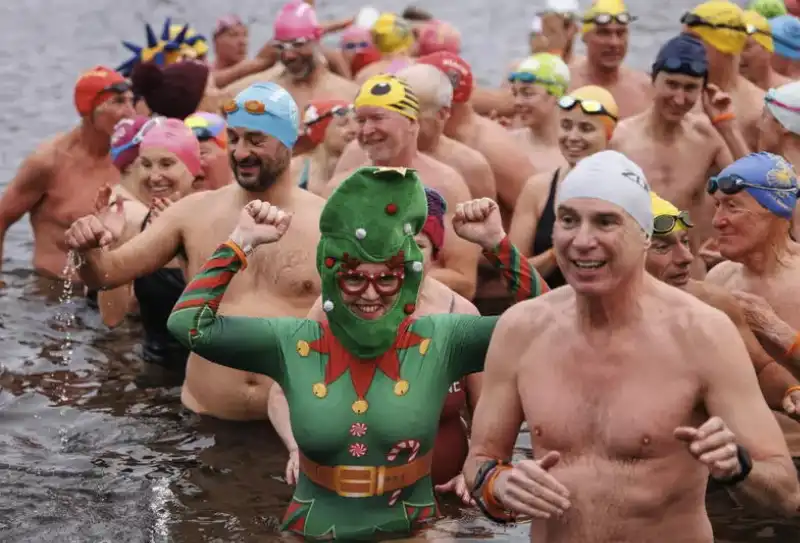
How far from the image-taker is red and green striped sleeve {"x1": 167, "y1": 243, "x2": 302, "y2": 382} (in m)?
6.25

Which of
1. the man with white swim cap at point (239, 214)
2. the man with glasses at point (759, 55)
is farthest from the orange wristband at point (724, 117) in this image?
the man with white swim cap at point (239, 214)

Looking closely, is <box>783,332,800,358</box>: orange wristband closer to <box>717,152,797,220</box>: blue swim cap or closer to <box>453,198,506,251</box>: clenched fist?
<box>717,152,797,220</box>: blue swim cap

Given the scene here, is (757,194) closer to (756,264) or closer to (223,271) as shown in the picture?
(756,264)

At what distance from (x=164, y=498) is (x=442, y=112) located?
3651 millimetres

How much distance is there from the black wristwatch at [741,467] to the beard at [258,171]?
13.6 ft

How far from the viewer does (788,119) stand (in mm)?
9781

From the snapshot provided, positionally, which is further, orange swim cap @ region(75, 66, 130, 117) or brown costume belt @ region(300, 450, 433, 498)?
orange swim cap @ region(75, 66, 130, 117)

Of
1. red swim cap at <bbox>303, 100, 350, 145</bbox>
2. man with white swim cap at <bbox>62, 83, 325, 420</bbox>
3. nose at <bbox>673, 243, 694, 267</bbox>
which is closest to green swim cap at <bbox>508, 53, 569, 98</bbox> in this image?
red swim cap at <bbox>303, 100, 350, 145</bbox>

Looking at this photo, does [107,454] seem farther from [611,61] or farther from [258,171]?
[611,61]

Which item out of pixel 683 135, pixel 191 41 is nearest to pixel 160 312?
pixel 683 135

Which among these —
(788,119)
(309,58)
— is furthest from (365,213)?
(309,58)

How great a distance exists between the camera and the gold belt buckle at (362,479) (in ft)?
20.8

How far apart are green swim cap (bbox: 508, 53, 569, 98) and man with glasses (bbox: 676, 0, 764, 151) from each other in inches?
43.3

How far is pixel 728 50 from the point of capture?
12.7 meters
